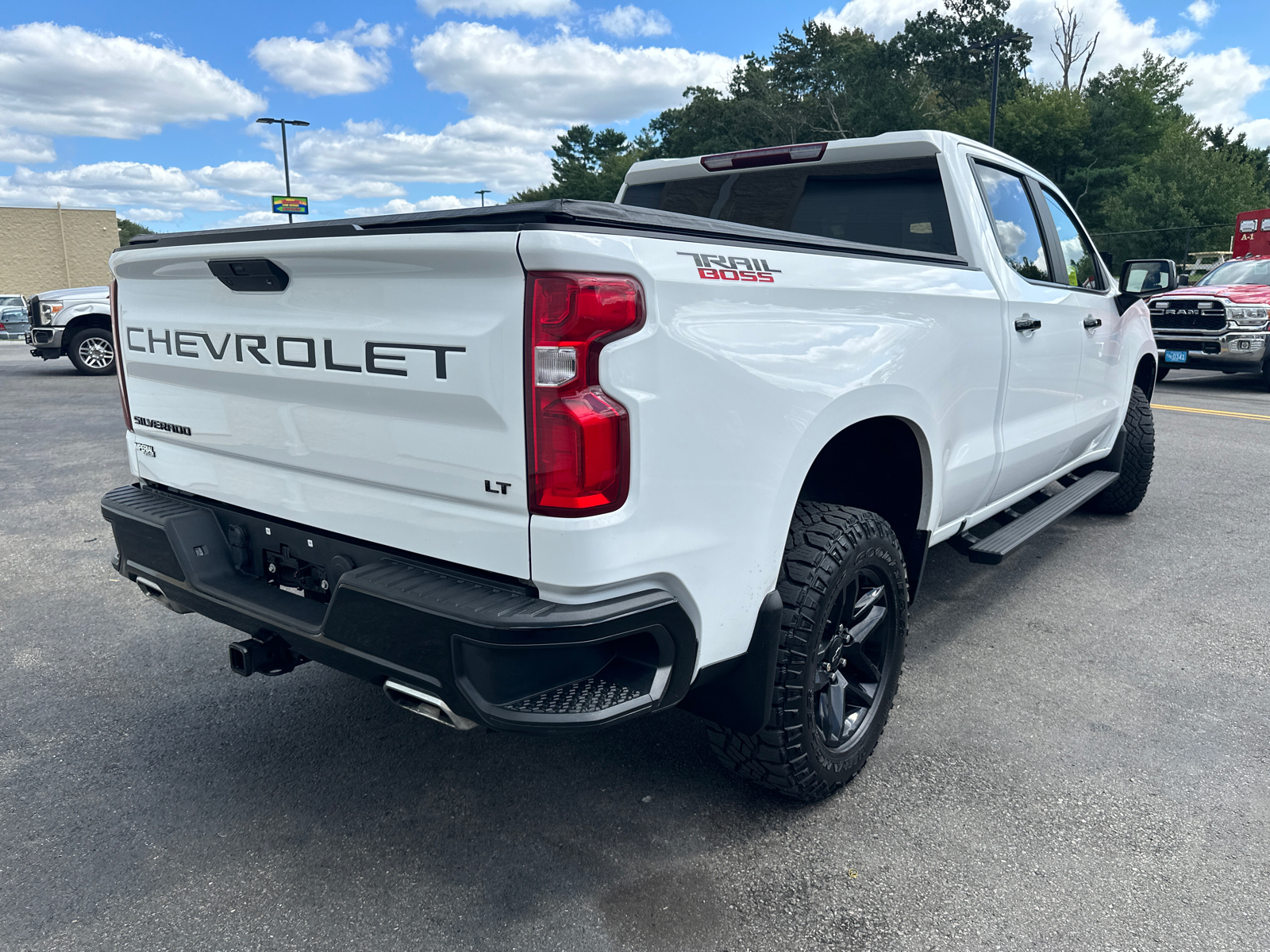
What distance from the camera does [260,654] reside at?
2477mm

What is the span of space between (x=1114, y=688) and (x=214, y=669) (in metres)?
3.38

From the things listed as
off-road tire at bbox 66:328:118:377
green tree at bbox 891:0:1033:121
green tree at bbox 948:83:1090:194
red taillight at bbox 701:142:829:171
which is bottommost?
off-road tire at bbox 66:328:118:377

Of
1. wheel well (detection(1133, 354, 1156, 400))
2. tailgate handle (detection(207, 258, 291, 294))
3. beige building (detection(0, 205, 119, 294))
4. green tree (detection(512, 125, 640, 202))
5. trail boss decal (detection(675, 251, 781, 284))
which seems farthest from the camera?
green tree (detection(512, 125, 640, 202))

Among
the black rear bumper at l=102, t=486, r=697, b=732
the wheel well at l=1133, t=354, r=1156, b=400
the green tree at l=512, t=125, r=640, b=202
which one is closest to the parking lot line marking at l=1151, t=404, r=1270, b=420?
the wheel well at l=1133, t=354, r=1156, b=400

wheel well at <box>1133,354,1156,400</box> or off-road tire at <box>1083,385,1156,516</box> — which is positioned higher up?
wheel well at <box>1133,354,1156,400</box>

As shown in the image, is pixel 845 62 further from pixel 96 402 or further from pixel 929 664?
pixel 929 664

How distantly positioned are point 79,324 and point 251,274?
506 inches

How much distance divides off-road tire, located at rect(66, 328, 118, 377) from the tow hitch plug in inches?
495

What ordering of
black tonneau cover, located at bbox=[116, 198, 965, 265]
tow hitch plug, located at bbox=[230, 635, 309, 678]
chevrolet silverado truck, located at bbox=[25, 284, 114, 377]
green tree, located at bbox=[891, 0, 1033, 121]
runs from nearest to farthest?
black tonneau cover, located at bbox=[116, 198, 965, 265], tow hitch plug, located at bbox=[230, 635, 309, 678], chevrolet silverado truck, located at bbox=[25, 284, 114, 377], green tree, located at bbox=[891, 0, 1033, 121]

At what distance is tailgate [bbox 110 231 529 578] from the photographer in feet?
6.16

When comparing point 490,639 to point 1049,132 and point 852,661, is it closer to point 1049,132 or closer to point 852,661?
point 852,661

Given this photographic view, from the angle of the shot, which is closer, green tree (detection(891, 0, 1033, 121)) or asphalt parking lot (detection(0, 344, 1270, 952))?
asphalt parking lot (detection(0, 344, 1270, 952))

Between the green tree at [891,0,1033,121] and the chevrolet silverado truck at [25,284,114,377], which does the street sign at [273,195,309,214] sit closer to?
the chevrolet silverado truck at [25,284,114,377]

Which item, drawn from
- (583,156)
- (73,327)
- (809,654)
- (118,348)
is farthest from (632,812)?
(583,156)
